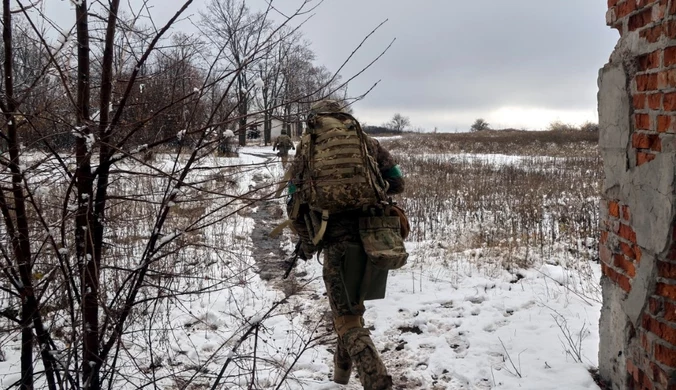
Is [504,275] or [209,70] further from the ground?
[209,70]

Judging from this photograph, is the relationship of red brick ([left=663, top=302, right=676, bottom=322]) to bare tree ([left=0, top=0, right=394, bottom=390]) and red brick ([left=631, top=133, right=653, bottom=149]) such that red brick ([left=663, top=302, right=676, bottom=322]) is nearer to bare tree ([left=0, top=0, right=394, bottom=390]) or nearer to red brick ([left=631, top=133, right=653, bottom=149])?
red brick ([left=631, top=133, right=653, bottom=149])

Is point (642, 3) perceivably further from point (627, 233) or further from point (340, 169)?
point (340, 169)

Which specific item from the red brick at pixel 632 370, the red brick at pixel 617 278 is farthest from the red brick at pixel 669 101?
the red brick at pixel 632 370

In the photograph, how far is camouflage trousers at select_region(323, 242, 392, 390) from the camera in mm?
2992

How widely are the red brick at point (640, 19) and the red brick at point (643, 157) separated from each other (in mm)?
612

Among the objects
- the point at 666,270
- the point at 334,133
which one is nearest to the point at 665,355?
the point at 666,270

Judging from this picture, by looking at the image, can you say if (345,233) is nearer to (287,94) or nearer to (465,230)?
(287,94)

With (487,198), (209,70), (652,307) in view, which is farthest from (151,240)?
(487,198)

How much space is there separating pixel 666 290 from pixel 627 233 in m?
0.43

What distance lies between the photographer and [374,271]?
3.26 meters

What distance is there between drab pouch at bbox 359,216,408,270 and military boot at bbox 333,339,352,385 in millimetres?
699

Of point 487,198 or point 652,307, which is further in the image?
point 487,198

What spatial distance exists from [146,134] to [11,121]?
1.78 ft

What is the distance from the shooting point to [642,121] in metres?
2.34
